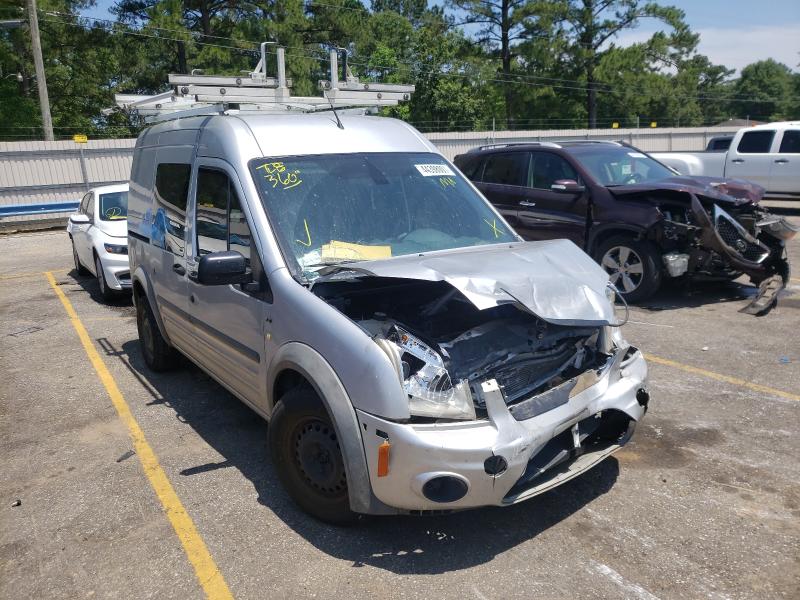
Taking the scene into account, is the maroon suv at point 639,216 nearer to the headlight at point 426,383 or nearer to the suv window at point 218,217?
the suv window at point 218,217

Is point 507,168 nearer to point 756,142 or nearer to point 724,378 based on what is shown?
point 724,378

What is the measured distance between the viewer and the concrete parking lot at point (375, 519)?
317cm

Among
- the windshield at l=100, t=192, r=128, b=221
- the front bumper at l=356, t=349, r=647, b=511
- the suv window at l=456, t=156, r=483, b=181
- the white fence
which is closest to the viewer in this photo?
the front bumper at l=356, t=349, r=647, b=511

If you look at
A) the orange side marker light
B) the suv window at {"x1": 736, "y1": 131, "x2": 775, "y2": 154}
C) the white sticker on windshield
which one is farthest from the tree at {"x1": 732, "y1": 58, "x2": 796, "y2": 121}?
the orange side marker light

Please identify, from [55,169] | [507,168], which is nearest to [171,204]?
[507,168]

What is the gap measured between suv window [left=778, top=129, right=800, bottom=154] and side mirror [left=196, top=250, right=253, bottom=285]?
50.2ft

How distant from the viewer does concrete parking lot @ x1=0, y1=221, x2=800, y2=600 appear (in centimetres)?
317

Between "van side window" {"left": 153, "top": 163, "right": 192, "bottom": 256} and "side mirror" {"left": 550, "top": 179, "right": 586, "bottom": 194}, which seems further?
"side mirror" {"left": 550, "top": 179, "right": 586, "bottom": 194}

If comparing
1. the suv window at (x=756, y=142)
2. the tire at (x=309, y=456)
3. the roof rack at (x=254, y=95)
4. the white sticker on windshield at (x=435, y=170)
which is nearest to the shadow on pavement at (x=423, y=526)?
the tire at (x=309, y=456)

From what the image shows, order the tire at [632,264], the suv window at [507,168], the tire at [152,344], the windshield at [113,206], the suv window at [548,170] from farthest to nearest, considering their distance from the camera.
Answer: the windshield at [113,206] → the suv window at [507,168] → the suv window at [548,170] → the tire at [632,264] → the tire at [152,344]

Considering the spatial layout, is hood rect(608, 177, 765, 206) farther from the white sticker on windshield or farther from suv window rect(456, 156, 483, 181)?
the white sticker on windshield

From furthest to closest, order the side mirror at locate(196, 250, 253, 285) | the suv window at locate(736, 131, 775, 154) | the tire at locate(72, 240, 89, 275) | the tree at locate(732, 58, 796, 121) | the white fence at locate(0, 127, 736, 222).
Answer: the tree at locate(732, 58, 796, 121), the white fence at locate(0, 127, 736, 222), the suv window at locate(736, 131, 775, 154), the tire at locate(72, 240, 89, 275), the side mirror at locate(196, 250, 253, 285)

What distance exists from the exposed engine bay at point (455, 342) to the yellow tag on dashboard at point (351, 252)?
9.7 inches

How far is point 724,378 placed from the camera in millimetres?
5613
